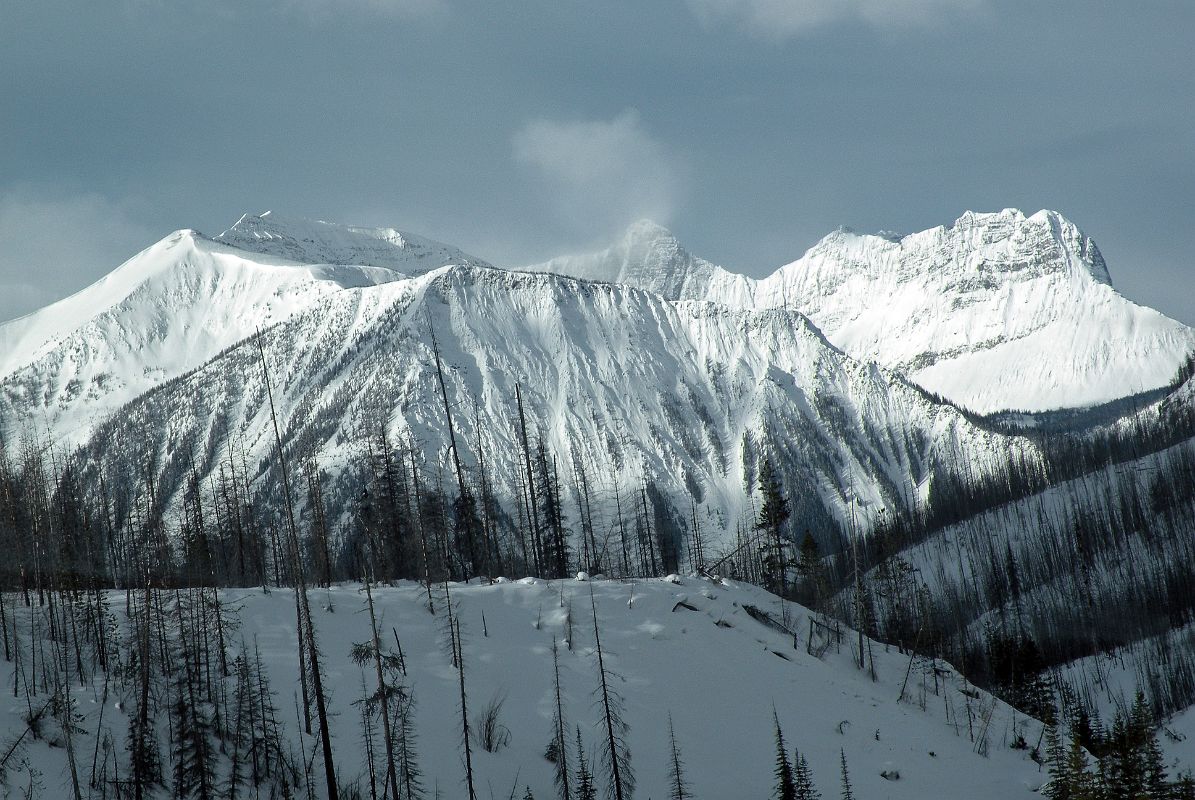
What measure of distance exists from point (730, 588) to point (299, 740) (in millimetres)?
24881

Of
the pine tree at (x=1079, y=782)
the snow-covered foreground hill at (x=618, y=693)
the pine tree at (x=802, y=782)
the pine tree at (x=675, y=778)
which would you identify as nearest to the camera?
the pine tree at (x=1079, y=782)

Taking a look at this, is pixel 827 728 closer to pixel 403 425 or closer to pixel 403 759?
pixel 403 759

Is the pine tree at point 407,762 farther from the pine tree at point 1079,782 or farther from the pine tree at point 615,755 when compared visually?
the pine tree at point 1079,782

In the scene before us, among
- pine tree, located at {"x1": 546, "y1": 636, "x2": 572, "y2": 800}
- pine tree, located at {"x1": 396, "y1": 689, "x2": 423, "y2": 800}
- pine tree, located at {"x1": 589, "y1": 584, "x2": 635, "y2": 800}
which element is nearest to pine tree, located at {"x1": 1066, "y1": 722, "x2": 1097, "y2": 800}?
pine tree, located at {"x1": 589, "y1": 584, "x2": 635, "y2": 800}

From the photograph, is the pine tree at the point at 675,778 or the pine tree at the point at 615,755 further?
the pine tree at the point at 675,778

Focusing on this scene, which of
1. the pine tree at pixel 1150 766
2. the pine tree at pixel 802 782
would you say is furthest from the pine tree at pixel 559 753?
the pine tree at pixel 1150 766

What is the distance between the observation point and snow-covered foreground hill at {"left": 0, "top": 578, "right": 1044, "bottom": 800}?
28.9 m

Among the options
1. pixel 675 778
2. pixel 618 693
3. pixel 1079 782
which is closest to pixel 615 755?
pixel 675 778

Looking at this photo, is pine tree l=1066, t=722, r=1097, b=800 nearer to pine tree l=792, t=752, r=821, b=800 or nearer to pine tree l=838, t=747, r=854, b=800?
pine tree l=838, t=747, r=854, b=800

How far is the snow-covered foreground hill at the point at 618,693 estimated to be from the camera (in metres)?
28.9

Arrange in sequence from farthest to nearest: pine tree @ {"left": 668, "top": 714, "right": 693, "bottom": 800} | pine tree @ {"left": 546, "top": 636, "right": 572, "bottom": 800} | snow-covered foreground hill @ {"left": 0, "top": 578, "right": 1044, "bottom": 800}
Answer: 1. snow-covered foreground hill @ {"left": 0, "top": 578, "right": 1044, "bottom": 800}
2. pine tree @ {"left": 668, "top": 714, "right": 693, "bottom": 800}
3. pine tree @ {"left": 546, "top": 636, "right": 572, "bottom": 800}

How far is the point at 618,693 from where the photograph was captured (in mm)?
34844

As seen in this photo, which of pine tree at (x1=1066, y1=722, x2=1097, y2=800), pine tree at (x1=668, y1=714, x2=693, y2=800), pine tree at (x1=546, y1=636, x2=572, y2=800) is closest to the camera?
pine tree at (x1=1066, y1=722, x2=1097, y2=800)

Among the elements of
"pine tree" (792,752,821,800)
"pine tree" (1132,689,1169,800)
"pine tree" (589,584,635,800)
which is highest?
"pine tree" (589,584,635,800)
